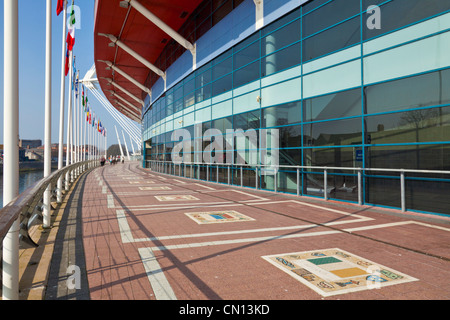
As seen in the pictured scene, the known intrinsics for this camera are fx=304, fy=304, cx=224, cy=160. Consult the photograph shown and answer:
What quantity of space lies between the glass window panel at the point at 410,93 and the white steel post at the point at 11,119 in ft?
30.1

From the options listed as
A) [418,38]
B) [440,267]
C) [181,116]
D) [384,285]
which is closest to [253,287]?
[384,285]

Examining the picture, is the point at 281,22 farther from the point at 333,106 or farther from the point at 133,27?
the point at 133,27

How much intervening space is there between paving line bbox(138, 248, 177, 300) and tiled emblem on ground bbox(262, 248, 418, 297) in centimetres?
156

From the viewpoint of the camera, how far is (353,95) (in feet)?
33.4

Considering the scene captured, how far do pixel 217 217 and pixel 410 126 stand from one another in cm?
604

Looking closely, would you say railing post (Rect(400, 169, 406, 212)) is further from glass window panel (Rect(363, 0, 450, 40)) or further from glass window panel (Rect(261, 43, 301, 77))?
glass window panel (Rect(261, 43, 301, 77))

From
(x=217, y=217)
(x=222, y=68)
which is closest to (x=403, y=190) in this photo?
(x=217, y=217)

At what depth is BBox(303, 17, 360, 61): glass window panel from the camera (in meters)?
10.3

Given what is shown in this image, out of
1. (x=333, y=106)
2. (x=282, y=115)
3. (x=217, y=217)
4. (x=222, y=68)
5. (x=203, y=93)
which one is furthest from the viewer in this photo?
(x=203, y=93)

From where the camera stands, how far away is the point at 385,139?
9.27 m

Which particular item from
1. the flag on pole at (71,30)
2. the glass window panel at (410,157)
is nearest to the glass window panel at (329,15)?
the glass window panel at (410,157)

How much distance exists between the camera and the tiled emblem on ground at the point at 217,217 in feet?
24.1

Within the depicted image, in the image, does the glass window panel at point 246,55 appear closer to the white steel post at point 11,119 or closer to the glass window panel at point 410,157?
the glass window panel at point 410,157
